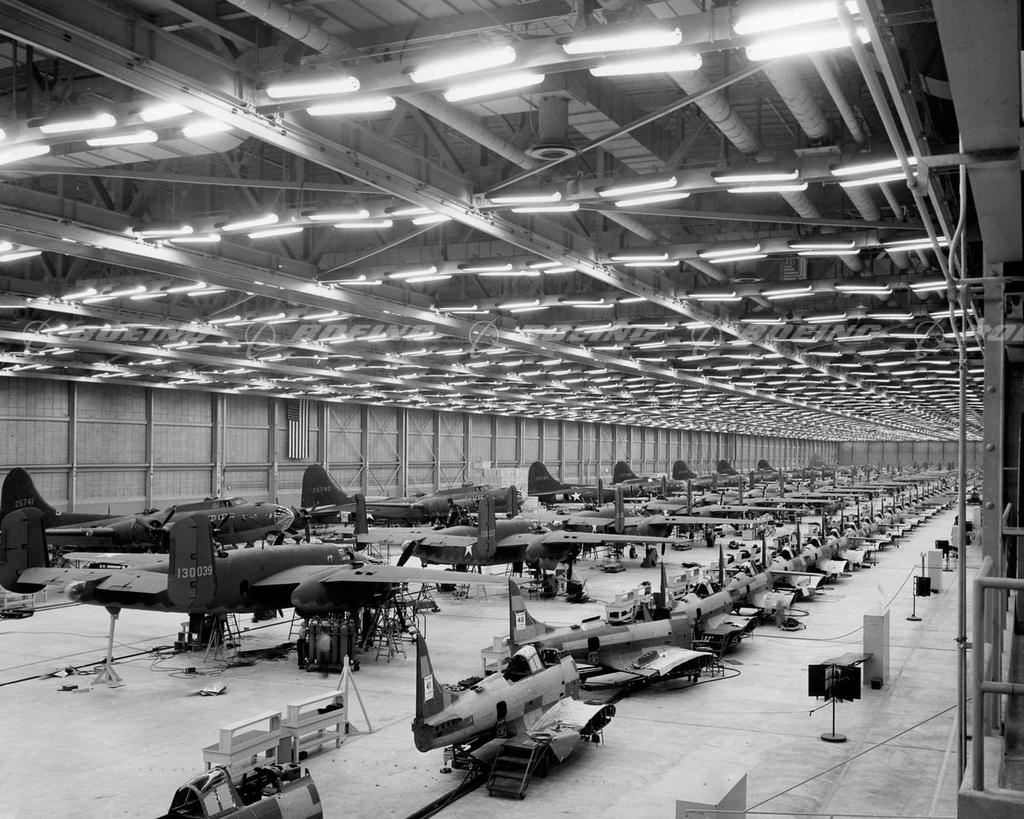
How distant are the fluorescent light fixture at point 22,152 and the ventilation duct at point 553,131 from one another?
6642 millimetres

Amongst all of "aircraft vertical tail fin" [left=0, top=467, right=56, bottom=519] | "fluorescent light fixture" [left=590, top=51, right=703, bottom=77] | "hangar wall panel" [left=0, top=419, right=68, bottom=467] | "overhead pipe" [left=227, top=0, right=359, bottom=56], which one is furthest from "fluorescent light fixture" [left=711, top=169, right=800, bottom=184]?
"hangar wall panel" [left=0, top=419, right=68, bottom=467]

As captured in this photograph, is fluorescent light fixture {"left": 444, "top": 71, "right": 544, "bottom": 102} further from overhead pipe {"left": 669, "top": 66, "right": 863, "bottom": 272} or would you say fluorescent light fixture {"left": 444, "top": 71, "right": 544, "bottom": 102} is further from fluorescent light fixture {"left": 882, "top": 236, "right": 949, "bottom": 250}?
fluorescent light fixture {"left": 882, "top": 236, "right": 949, "bottom": 250}

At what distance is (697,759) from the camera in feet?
46.6

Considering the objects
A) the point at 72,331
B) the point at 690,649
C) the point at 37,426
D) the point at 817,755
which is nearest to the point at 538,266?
the point at 690,649

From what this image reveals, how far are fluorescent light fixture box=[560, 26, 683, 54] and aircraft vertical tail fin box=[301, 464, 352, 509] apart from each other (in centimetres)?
3879

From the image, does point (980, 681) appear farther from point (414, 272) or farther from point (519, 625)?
point (414, 272)

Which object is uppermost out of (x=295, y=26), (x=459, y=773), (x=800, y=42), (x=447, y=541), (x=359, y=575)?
(x=295, y=26)

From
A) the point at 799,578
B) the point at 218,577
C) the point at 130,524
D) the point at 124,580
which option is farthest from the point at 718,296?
the point at 130,524

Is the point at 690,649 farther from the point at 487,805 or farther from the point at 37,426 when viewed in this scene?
the point at 37,426

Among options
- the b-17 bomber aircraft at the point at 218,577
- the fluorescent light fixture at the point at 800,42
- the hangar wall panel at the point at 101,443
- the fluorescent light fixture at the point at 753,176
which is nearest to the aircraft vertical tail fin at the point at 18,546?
the b-17 bomber aircraft at the point at 218,577

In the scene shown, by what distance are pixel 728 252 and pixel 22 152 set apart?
1271 cm

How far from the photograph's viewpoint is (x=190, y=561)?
20.2 meters

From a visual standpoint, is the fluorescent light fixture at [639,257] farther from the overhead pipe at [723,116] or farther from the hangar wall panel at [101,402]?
the hangar wall panel at [101,402]

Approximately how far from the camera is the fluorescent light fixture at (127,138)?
10984 millimetres
